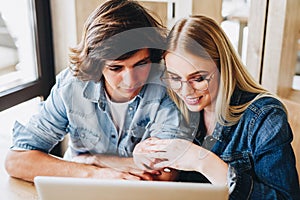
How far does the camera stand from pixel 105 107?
1143 millimetres

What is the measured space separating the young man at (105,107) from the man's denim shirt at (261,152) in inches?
6.2

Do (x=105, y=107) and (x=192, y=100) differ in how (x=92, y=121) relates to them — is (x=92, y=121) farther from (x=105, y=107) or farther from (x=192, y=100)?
(x=192, y=100)

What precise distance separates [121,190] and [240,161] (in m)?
0.30

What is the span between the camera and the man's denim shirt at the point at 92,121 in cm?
109

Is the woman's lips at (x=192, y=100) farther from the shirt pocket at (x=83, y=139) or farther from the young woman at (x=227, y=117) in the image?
the shirt pocket at (x=83, y=139)

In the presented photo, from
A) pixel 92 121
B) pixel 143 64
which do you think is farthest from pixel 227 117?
pixel 92 121

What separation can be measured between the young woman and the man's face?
0.06 m

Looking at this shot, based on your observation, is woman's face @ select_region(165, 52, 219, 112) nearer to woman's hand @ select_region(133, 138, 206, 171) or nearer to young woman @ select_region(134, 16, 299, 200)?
young woman @ select_region(134, 16, 299, 200)

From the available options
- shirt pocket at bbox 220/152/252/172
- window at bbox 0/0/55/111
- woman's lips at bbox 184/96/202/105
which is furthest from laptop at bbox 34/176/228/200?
window at bbox 0/0/55/111

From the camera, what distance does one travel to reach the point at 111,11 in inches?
42.3

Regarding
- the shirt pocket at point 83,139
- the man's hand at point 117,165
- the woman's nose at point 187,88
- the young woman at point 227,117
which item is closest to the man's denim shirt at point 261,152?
Result: the young woman at point 227,117

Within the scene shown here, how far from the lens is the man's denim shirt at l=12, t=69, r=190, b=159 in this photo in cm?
109

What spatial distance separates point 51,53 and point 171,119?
469mm

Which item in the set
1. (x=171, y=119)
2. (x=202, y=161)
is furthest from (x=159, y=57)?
(x=202, y=161)
